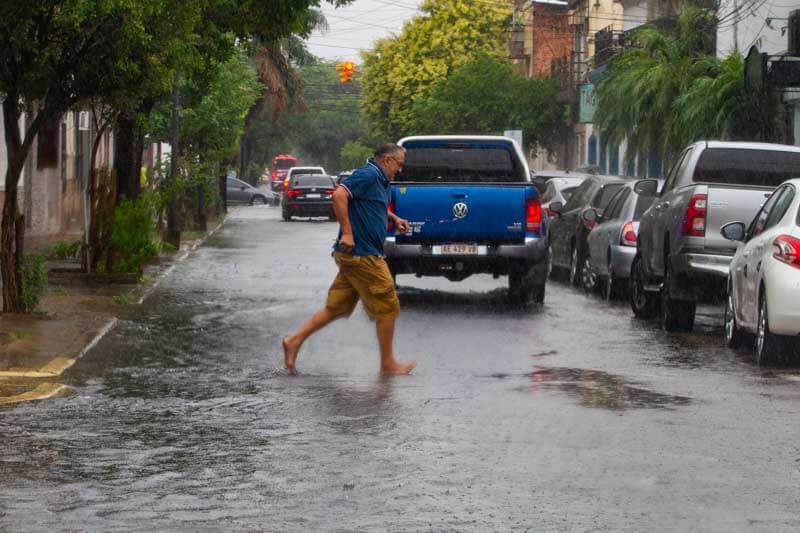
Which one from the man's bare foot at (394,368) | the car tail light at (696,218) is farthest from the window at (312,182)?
the man's bare foot at (394,368)

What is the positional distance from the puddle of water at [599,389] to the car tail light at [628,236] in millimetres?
7749

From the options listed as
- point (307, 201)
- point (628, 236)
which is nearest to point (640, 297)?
point (628, 236)

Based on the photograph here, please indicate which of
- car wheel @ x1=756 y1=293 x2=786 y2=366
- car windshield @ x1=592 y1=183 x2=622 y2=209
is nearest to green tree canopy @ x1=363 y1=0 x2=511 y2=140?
car windshield @ x1=592 y1=183 x2=622 y2=209

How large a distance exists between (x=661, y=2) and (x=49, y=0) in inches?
1607

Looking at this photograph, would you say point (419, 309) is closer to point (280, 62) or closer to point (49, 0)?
point (49, 0)

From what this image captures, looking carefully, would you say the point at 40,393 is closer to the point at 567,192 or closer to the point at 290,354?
the point at 290,354

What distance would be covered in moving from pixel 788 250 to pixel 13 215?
280 inches

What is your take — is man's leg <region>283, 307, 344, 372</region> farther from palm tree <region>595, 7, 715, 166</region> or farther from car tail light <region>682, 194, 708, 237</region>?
palm tree <region>595, 7, 715, 166</region>

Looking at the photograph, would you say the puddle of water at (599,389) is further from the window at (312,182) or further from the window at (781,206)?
the window at (312,182)

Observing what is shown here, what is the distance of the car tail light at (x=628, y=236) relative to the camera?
21688 millimetres

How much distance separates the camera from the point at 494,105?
225 ft

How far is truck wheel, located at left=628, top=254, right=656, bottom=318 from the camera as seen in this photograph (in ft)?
64.2

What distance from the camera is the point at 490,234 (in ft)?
67.8

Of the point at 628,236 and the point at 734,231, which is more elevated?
the point at 734,231
